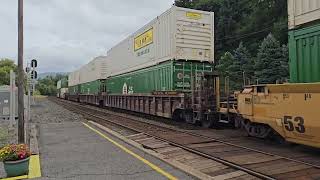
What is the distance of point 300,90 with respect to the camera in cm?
Result: 795

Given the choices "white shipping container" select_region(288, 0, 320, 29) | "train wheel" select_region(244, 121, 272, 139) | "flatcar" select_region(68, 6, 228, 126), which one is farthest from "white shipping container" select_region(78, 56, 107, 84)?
"white shipping container" select_region(288, 0, 320, 29)

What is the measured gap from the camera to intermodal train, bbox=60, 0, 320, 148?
8.13 metres

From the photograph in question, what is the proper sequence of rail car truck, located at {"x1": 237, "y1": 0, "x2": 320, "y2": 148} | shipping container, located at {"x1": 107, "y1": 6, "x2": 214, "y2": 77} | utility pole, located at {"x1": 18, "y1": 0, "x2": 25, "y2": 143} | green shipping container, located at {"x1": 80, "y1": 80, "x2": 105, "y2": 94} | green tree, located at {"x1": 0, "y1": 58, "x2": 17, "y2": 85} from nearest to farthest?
rail car truck, located at {"x1": 237, "y1": 0, "x2": 320, "y2": 148}, utility pole, located at {"x1": 18, "y1": 0, "x2": 25, "y2": 143}, shipping container, located at {"x1": 107, "y1": 6, "x2": 214, "y2": 77}, green shipping container, located at {"x1": 80, "y1": 80, "x2": 105, "y2": 94}, green tree, located at {"x1": 0, "y1": 58, "x2": 17, "y2": 85}

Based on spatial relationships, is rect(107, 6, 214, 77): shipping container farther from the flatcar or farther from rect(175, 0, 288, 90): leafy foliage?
rect(175, 0, 288, 90): leafy foliage

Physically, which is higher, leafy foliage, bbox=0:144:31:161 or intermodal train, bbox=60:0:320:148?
intermodal train, bbox=60:0:320:148

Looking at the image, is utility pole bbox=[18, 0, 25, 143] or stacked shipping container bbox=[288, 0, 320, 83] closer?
stacked shipping container bbox=[288, 0, 320, 83]

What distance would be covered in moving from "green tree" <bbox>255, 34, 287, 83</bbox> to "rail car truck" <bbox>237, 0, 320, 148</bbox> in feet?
100

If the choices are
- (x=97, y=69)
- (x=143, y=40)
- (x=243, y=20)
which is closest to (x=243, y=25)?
(x=243, y=20)

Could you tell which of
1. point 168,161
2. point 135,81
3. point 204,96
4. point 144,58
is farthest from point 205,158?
point 135,81

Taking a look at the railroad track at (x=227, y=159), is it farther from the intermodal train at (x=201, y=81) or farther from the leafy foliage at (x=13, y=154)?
the leafy foliage at (x=13, y=154)

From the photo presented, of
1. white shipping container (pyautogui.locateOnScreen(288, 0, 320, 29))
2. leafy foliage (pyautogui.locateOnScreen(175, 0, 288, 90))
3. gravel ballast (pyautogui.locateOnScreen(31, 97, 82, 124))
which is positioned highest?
leafy foliage (pyautogui.locateOnScreen(175, 0, 288, 90))

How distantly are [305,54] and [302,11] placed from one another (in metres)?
0.94

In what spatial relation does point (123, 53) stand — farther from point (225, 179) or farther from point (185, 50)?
point (225, 179)

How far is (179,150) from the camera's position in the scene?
9898 mm
